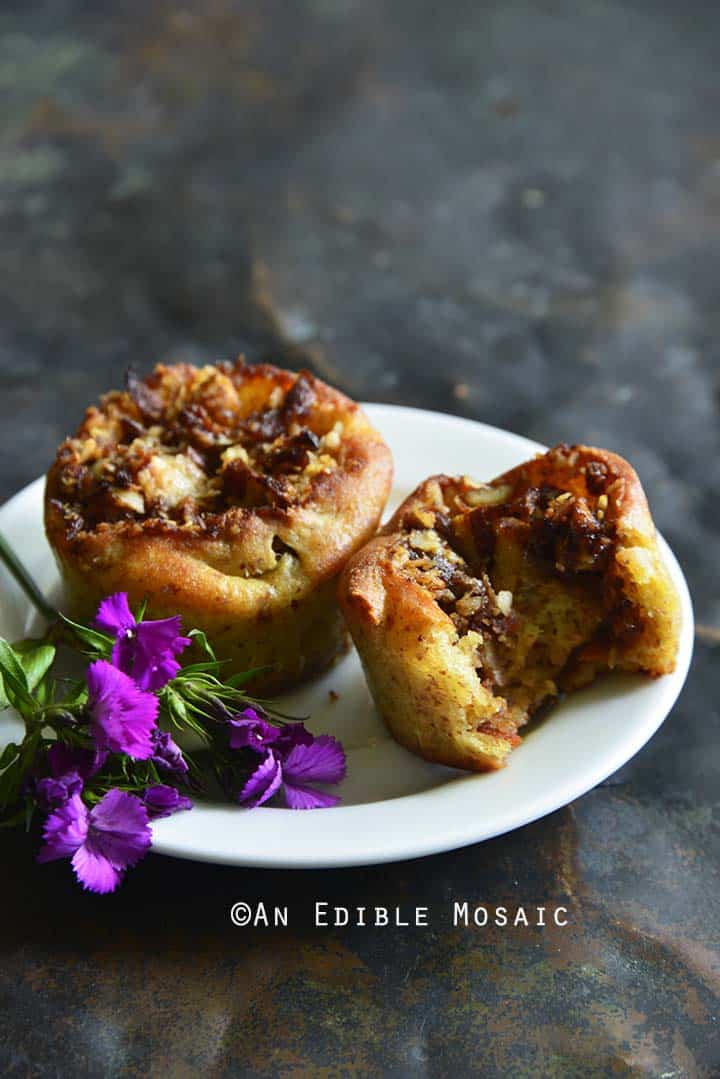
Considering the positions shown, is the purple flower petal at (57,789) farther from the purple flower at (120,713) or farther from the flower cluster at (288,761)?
the flower cluster at (288,761)

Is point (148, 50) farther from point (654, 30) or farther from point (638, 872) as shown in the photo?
point (638, 872)

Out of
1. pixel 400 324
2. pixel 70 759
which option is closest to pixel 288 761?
pixel 70 759

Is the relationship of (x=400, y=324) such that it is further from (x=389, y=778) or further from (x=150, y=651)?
(x=150, y=651)

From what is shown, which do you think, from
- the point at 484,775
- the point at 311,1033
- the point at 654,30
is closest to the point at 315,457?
the point at 484,775

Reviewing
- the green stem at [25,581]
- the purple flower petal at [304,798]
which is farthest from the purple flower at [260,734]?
the green stem at [25,581]

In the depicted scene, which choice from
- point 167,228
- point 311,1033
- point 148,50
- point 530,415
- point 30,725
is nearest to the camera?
point 311,1033

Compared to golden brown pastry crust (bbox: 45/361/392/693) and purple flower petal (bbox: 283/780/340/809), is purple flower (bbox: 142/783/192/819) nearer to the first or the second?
purple flower petal (bbox: 283/780/340/809)

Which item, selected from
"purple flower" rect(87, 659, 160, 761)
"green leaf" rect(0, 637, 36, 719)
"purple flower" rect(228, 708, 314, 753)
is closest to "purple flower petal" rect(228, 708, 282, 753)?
"purple flower" rect(228, 708, 314, 753)
